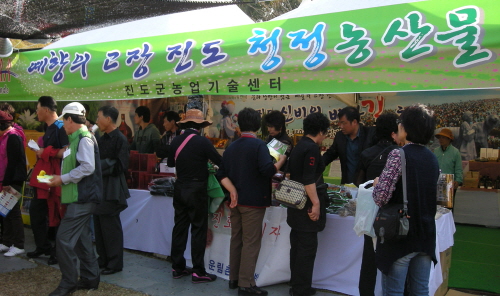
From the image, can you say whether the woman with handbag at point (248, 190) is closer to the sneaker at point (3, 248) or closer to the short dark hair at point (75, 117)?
the short dark hair at point (75, 117)

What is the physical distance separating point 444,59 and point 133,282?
145 inches

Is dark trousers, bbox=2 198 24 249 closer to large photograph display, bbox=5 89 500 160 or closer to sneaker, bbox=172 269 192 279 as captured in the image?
sneaker, bbox=172 269 192 279

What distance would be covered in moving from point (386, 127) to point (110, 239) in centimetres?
319

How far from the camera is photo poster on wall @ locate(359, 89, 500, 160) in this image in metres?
7.23

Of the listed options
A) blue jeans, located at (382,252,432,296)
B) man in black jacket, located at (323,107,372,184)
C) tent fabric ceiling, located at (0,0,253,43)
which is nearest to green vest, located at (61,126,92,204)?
tent fabric ceiling, located at (0,0,253,43)

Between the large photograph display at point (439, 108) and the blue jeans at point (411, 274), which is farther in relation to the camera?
the large photograph display at point (439, 108)

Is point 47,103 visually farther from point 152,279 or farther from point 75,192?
point 152,279

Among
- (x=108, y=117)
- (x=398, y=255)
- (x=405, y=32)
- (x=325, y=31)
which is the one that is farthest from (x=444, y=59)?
(x=108, y=117)

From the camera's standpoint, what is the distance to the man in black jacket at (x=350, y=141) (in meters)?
4.70

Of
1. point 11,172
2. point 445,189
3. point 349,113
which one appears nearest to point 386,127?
point 445,189

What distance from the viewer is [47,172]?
507 centimetres

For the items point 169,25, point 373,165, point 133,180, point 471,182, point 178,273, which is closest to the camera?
point 373,165

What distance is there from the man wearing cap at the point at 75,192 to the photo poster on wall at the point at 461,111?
489 cm

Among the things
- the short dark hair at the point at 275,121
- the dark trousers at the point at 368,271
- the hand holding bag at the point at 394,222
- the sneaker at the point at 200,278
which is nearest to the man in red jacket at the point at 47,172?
the sneaker at the point at 200,278
